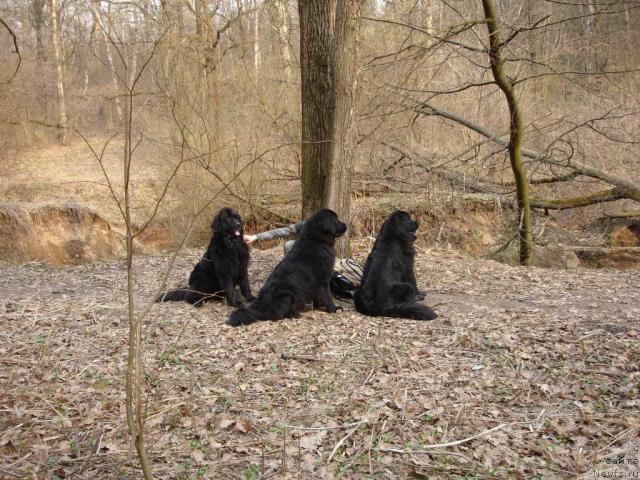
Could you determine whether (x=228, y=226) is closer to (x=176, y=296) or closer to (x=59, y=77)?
(x=176, y=296)

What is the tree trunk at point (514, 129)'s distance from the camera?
10117 millimetres

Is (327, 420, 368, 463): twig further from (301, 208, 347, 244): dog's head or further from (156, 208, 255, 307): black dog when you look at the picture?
(156, 208, 255, 307): black dog

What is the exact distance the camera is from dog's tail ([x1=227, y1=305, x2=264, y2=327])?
6.56 metres

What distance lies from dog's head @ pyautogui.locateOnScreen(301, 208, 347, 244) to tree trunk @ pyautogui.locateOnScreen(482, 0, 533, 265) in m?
5.02

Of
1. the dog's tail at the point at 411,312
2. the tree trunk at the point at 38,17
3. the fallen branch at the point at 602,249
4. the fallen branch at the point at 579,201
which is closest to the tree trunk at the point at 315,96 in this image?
the dog's tail at the point at 411,312

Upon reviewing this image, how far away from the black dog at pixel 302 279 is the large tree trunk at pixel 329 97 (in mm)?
1367

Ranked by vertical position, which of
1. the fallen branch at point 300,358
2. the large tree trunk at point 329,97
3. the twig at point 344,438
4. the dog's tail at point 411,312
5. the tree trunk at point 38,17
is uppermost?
the tree trunk at point 38,17

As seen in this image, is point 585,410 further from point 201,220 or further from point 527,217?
point 201,220

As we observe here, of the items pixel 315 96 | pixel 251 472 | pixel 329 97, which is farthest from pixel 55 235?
pixel 251 472

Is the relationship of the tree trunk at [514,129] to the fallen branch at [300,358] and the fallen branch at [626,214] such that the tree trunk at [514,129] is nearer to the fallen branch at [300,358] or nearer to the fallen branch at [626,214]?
the fallen branch at [626,214]

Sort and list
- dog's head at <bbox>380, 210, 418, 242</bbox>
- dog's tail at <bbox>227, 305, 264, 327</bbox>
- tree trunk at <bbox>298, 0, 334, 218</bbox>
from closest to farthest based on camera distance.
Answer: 1. dog's tail at <bbox>227, 305, 264, 327</bbox>
2. dog's head at <bbox>380, 210, 418, 242</bbox>
3. tree trunk at <bbox>298, 0, 334, 218</bbox>

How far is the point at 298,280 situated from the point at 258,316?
65 centimetres

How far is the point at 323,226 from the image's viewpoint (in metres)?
7.17

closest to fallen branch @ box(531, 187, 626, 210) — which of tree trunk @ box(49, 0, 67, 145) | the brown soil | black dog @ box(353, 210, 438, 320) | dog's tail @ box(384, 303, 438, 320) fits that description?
black dog @ box(353, 210, 438, 320)
